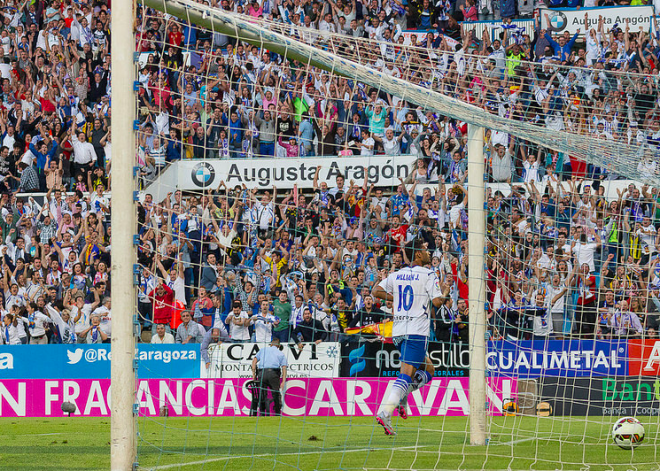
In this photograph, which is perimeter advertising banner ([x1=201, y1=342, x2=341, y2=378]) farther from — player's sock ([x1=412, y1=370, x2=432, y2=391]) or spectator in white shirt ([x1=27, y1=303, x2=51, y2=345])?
player's sock ([x1=412, y1=370, x2=432, y2=391])

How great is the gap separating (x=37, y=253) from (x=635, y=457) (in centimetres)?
1537

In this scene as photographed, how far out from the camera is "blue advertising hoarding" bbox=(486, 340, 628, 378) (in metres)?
15.6

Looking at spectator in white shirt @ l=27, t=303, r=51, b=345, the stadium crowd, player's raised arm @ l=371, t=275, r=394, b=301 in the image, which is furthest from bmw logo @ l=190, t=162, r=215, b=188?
player's raised arm @ l=371, t=275, r=394, b=301

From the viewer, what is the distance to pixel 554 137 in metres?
10.5

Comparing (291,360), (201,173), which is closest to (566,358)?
(291,360)

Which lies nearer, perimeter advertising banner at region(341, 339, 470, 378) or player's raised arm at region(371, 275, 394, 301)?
player's raised arm at region(371, 275, 394, 301)

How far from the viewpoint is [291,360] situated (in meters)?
17.1

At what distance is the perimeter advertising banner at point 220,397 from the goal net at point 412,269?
0.05 m

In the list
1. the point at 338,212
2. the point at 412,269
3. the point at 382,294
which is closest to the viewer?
the point at 382,294

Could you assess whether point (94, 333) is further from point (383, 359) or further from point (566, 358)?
point (566, 358)

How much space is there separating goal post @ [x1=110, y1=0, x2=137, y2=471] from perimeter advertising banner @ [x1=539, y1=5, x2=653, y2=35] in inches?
772

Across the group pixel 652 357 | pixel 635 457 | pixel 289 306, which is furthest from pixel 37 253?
pixel 635 457

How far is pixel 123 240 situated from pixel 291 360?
9660 mm

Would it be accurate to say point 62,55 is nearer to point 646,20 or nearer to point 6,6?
point 6,6
